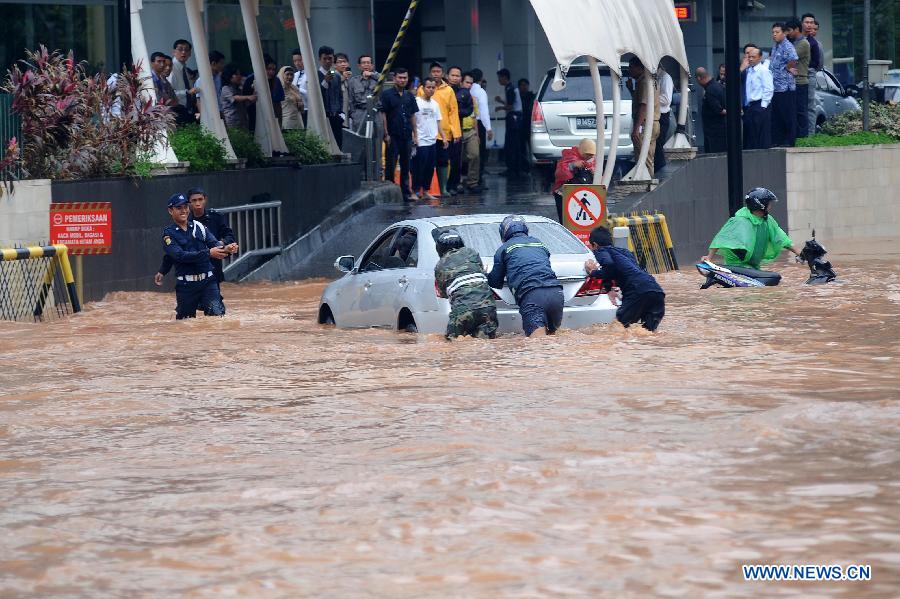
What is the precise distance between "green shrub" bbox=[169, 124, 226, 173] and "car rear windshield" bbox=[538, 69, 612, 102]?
263 inches

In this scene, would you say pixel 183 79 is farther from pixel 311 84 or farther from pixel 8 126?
pixel 8 126

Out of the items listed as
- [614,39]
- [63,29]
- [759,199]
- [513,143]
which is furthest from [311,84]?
[759,199]

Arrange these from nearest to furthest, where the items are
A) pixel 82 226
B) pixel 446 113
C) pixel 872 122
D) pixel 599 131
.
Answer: pixel 82 226 < pixel 599 131 < pixel 446 113 < pixel 872 122

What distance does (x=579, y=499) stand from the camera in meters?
7.91

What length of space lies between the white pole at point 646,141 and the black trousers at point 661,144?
80cm

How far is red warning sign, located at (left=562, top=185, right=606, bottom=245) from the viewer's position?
18.1 m

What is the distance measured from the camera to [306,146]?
24484 mm

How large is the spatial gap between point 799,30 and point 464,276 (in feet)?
46.2

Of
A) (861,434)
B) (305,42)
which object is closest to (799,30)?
(305,42)

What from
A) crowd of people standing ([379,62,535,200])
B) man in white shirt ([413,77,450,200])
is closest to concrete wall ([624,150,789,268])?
man in white shirt ([413,77,450,200])

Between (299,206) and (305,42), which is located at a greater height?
(305,42)

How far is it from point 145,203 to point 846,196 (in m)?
12.8

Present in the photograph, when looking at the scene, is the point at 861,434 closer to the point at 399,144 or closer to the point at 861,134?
the point at 399,144

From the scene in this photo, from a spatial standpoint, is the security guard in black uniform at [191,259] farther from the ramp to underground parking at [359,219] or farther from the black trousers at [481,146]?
the black trousers at [481,146]
